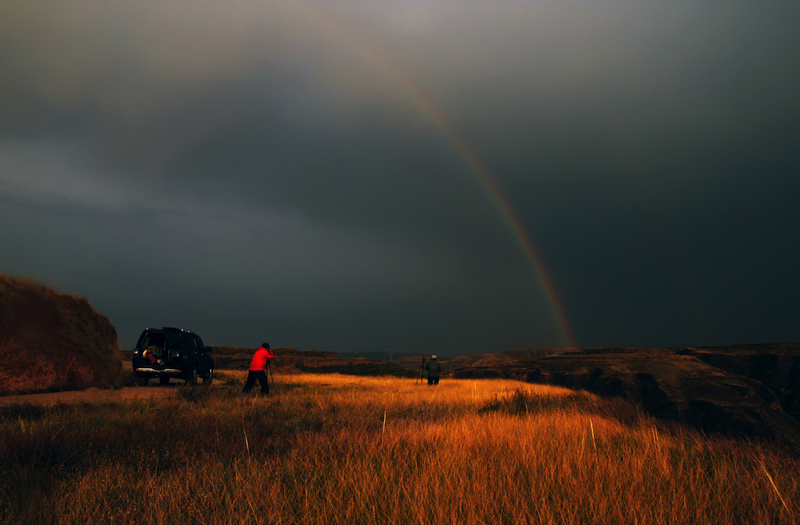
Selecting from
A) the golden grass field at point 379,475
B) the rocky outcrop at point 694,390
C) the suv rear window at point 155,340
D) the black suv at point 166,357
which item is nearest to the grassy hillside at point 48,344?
the black suv at point 166,357

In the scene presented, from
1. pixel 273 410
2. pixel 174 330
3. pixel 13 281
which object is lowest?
pixel 273 410

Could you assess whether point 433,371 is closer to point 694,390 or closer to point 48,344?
→ point 694,390

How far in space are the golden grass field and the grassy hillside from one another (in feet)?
21.2

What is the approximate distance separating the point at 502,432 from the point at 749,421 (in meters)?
12.9

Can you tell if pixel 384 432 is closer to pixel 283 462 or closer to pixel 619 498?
pixel 283 462

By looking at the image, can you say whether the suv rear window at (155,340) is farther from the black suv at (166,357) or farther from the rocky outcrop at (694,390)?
the rocky outcrop at (694,390)

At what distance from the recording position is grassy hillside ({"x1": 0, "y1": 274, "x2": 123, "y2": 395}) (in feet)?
42.7

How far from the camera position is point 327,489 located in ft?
14.0

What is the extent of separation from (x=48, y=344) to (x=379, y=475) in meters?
14.3

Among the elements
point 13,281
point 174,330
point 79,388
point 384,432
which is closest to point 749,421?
point 384,432

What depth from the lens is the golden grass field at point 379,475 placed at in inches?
146

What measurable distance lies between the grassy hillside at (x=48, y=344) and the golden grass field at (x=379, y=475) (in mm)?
6473

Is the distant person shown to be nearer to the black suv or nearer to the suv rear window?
the black suv

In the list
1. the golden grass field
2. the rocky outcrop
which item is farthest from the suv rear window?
the rocky outcrop
